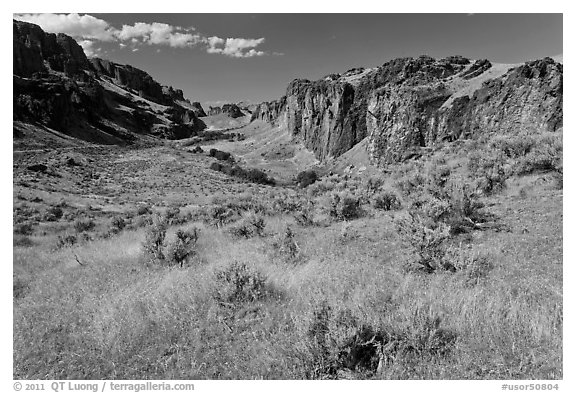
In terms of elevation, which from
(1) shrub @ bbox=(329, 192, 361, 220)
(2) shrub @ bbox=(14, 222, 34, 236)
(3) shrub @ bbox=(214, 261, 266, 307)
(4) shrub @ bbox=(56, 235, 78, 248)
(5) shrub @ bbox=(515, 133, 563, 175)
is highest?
(5) shrub @ bbox=(515, 133, 563, 175)

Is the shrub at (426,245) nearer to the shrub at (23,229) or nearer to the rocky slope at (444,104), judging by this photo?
the shrub at (23,229)

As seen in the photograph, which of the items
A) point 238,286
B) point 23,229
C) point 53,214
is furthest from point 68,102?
point 238,286

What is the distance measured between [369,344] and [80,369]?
3454mm

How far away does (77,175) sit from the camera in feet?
192

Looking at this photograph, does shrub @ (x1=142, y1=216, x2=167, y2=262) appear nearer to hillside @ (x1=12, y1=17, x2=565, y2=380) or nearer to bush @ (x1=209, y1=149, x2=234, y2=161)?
hillside @ (x1=12, y1=17, x2=565, y2=380)

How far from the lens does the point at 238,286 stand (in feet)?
16.7

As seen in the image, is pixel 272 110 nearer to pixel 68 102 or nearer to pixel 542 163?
pixel 68 102

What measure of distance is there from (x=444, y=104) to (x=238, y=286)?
1879 inches

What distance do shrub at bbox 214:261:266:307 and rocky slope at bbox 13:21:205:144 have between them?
10703 cm

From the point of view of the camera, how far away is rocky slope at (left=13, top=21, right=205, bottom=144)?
109 meters

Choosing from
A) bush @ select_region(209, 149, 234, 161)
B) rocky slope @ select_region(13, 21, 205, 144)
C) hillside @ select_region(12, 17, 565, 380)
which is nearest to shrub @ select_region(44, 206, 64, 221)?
hillside @ select_region(12, 17, 565, 380)

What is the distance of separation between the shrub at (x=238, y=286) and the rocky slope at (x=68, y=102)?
10703 cm

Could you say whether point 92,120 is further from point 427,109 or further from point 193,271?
point 193,271

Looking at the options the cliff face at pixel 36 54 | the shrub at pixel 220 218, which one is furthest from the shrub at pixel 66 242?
the cliff face at pixel 36 54
